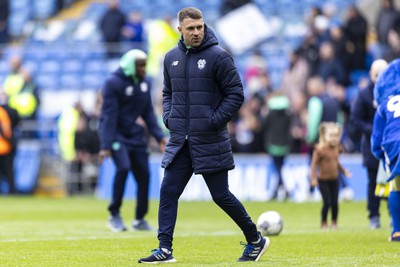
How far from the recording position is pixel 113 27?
93.3ft

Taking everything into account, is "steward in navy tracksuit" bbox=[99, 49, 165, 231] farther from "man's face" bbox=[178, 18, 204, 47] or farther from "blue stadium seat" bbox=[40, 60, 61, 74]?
"blue stadium seat" bbox=[40, 60, 61, 74]

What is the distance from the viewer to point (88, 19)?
31609 mm

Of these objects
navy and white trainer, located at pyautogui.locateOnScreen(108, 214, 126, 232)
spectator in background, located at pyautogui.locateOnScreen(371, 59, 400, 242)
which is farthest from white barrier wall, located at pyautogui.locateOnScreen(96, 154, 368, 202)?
spectator in background, located at pyautogui.locateOnScreen(371, 59, 400, 242)

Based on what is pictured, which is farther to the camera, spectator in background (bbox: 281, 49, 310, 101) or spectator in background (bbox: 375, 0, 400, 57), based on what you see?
spectator in background (bbox: 281, 49, 310, 101)

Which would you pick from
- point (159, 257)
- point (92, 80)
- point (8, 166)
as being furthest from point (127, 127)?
point (92, 80)

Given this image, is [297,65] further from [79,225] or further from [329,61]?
[79,225]

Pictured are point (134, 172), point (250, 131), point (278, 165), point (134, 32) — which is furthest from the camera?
point (134, 32)

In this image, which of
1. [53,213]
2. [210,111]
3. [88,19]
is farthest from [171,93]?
[88,19]

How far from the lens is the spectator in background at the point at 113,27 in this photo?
1116 inches

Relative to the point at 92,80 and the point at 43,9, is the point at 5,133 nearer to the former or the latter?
the point at 92,80

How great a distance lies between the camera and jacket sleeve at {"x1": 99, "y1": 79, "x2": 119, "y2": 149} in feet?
46.2

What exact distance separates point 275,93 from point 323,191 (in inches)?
339

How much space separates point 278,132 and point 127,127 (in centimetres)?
900

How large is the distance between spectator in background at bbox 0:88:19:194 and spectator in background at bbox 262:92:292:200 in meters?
6.10
